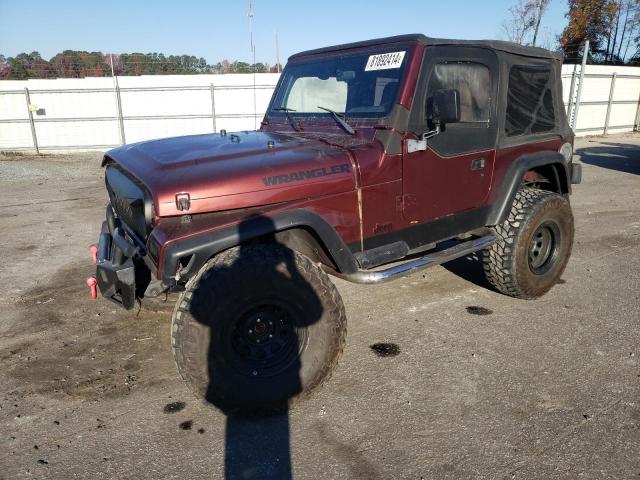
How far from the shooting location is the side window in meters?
3.45

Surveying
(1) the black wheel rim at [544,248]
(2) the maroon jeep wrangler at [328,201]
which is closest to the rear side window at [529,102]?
(2) the maroon jeep wrangler at [328,201]

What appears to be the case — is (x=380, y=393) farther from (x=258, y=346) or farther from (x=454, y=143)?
(x=454, y=143)

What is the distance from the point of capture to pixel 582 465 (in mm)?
2396

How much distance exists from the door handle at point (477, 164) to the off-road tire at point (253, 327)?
1.65 m

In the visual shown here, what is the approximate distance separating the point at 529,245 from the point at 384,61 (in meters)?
2.02

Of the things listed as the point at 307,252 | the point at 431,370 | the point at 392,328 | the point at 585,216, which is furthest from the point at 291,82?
the point at 585,216

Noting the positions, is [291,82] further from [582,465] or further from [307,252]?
[582,465]

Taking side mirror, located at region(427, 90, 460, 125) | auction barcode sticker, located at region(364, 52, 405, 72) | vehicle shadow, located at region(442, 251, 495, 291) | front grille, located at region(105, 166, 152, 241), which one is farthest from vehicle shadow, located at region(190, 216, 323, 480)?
vehicle shadow, located at region(442, 251, 495, 291)

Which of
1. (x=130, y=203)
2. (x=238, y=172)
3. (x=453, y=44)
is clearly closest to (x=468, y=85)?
(x=453, y=44)

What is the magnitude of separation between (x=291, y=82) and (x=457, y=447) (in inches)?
125

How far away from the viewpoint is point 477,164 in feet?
12.3

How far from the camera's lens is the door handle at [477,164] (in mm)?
3715

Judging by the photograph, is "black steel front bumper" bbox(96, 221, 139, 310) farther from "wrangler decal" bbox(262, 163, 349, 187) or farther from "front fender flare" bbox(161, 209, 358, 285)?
"wrangler decal" bbox(262, 163, 349, 187)

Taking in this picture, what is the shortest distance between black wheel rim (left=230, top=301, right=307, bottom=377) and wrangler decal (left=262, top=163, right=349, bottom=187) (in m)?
0.71
